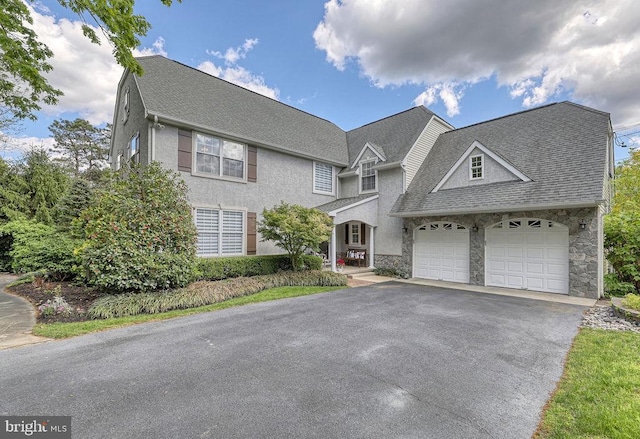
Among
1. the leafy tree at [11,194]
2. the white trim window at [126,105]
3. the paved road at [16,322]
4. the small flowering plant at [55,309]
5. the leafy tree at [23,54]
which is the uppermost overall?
the white trim window at [126,105]

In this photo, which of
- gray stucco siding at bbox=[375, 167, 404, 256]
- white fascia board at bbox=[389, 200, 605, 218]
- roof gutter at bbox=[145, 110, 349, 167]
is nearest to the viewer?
white fascia board at bbox=[389, 200, 605, 218]

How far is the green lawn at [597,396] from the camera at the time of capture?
2.70 metres

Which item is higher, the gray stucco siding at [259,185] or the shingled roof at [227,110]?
the shingled roof at [227,110]

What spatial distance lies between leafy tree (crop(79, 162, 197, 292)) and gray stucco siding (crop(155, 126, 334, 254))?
1.88 meters

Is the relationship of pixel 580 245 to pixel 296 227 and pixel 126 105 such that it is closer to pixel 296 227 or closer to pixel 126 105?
pixel 296 227

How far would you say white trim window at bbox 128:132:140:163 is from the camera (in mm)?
11062

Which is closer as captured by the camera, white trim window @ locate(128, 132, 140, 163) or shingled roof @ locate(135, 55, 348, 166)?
shingled roof @ locate(135, 55, 348, 166)

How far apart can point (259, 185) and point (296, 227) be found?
3.67m

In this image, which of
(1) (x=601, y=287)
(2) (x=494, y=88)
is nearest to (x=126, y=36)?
(1) (x=601, y=287)

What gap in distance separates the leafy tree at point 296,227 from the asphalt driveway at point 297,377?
3973 millimetres

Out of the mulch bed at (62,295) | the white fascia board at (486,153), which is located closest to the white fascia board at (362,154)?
the white fascia board at (486,153)

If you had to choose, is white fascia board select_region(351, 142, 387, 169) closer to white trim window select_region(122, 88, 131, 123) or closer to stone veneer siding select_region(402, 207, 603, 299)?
stone veneer siding select_region(402, 207, 603, 299)

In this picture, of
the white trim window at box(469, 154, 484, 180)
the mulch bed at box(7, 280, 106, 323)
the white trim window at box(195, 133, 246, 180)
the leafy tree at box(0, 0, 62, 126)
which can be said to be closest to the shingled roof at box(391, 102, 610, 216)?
the white trim window at box(469, 154, 484, 180)

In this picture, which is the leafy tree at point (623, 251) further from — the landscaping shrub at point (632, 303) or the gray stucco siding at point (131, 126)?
the gray stucco siding at point (131, 126)
